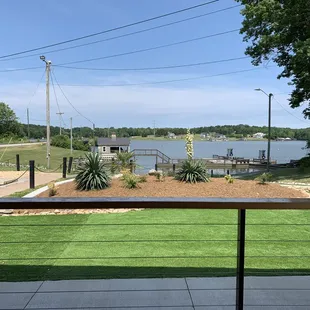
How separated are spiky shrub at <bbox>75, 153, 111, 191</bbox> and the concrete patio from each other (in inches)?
305

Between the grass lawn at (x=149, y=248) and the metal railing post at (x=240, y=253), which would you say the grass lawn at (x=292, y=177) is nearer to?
the grass lawn at (x=149, y=248)

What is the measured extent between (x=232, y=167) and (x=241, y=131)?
25.8 meters

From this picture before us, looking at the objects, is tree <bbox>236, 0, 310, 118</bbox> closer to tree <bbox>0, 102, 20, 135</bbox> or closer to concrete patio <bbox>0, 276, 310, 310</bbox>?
concrete patio <bbox>0, 276, 310, 310</bbox>

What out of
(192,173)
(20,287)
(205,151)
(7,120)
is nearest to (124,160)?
(192,173)

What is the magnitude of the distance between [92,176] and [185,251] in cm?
655

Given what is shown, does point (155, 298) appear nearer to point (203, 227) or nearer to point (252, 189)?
point (203, 227)

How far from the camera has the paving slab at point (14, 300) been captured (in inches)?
96.6

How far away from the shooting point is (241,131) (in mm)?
61969

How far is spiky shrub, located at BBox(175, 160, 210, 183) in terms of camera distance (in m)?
11.6

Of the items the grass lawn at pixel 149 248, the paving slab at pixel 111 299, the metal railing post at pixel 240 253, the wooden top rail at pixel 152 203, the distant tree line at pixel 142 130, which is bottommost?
the grass lawn at pixel 149 248

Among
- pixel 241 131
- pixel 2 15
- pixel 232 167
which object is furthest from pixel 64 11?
pixel 241 131

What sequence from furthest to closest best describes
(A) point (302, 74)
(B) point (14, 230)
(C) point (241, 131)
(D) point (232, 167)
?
(C) point (241, 131)
(D) point (232, 167)
(A) point (302, 74)
(B) point (14, 230)

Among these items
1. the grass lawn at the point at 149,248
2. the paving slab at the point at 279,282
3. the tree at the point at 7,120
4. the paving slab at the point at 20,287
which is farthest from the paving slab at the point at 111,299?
the tree at the point at 7,120

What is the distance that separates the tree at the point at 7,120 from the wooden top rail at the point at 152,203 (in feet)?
247
